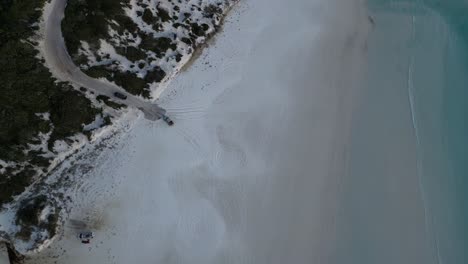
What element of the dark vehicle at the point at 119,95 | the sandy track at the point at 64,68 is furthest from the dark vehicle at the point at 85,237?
the dark vehicle at the point at 119,95

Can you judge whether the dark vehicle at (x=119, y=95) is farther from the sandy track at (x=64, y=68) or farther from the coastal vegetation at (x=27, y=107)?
the coastal vegetation at (x=27, y=107)

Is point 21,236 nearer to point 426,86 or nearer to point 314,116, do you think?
point 314,116

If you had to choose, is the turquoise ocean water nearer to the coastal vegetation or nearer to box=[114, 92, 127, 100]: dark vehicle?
box=[114, 92, 127, 100]: dark vehicle

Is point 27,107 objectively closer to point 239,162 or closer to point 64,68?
point 64,68

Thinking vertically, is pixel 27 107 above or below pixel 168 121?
above

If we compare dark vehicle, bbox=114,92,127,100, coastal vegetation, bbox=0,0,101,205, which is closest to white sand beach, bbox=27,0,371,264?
dark vehicle, bbox=114,92,127,100

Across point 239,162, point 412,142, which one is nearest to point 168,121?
point 239,162
